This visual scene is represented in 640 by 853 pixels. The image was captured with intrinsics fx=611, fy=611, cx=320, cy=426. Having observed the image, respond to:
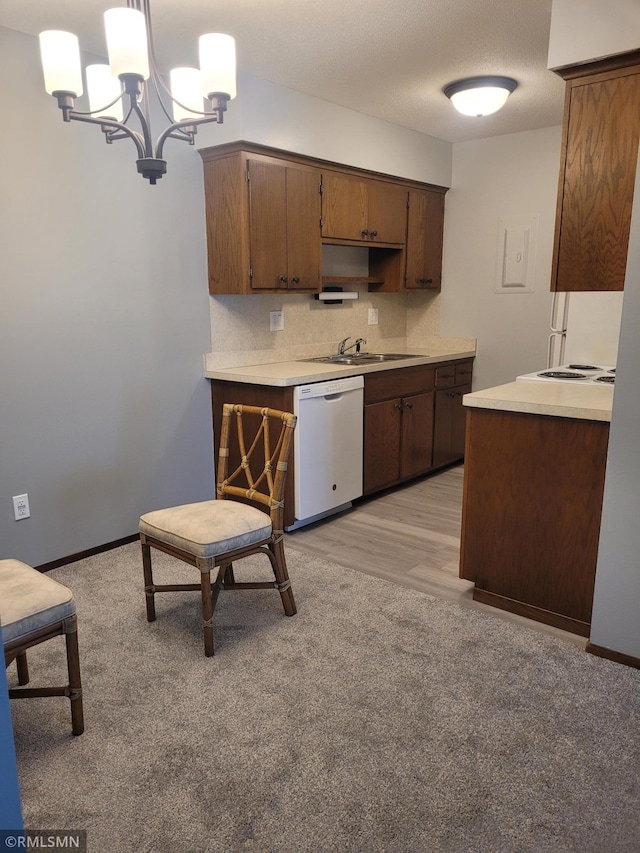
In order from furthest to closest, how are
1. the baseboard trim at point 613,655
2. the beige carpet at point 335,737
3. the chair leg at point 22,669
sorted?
1. the baseboard trim at point 613,655
2. the chair leg at point 22,669
3. the beige carpet at point 335,737

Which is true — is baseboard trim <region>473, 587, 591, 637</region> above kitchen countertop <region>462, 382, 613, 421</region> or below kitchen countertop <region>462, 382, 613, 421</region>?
below

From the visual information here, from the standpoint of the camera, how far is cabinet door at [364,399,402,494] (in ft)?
12.9

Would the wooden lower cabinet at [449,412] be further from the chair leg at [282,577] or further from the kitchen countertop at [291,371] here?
the chair leg at [282,577]

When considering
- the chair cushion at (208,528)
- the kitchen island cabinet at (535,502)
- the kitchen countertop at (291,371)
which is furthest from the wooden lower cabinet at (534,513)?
the kitchen countertop at (291,371)

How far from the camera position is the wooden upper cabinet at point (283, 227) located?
342cm

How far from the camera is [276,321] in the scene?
4.08m

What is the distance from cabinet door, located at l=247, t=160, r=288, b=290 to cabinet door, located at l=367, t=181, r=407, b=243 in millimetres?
886

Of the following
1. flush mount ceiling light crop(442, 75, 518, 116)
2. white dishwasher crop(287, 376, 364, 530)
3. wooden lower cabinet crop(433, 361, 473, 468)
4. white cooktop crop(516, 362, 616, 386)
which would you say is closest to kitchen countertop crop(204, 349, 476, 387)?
white dishwasher crop(287, 376, 364, 530)

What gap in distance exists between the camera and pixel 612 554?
220 cm

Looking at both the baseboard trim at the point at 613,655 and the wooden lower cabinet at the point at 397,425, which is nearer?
the baseboard trim at the point at 613,655

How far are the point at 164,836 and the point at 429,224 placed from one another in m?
4.39

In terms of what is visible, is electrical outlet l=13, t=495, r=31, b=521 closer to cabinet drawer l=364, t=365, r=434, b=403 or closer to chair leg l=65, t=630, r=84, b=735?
chair leg l=65, t=630, r=84, b=735

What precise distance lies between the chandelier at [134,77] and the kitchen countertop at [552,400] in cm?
147

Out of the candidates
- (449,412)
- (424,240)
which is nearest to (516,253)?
(424,240)
